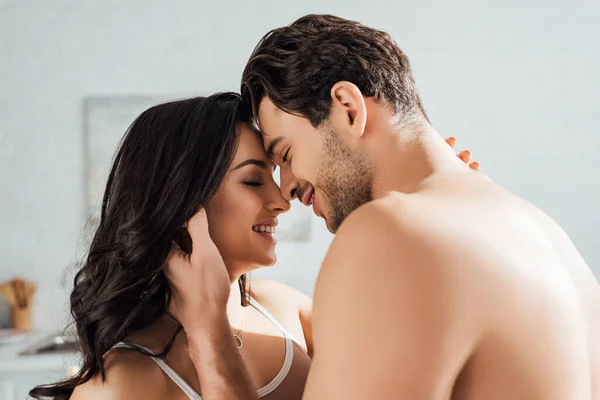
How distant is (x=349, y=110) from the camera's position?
1.44 metres

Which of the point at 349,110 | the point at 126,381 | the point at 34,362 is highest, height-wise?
the point at 349,110

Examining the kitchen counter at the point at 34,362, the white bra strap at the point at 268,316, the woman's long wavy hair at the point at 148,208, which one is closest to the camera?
the woman's long wavy hair at the point at 148,208

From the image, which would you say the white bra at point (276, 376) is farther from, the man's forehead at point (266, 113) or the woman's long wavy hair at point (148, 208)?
the man's forehead at point (266, 113)

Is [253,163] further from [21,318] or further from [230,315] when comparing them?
[21,318]

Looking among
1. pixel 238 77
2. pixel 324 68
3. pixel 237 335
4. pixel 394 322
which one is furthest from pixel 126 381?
pixel 238 77

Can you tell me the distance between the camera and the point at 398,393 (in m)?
0.90

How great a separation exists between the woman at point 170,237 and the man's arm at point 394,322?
Answer: 1.92ft

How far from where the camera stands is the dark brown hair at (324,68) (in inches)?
59.0

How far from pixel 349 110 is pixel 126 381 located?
27.9 inches

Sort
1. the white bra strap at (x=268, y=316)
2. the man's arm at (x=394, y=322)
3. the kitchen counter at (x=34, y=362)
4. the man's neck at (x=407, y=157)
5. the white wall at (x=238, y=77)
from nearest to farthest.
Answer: the man's arm at (x=394, y=322) → the man's neck at (x=407, y=157) → the white bra strap at (x=268, y=316) → the kitchen counter at (x=34, y=362) → the white wall at (x=238, y=77)

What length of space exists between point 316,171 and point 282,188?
0.17 metres

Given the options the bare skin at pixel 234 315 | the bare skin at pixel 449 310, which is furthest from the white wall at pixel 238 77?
the bare skin at pixel 449 310

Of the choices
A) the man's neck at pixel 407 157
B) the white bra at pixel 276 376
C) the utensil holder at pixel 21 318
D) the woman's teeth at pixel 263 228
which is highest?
the man's neck at pixel 407 157

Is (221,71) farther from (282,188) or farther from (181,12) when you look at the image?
(282,188)
